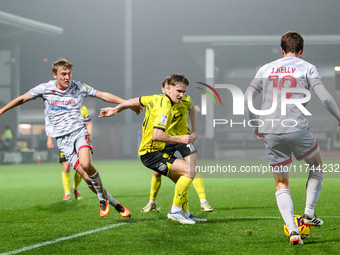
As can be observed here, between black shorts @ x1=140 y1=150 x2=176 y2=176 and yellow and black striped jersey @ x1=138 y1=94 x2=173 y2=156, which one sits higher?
yellow and black striped jersey @ x1=138 y1=94 x2=173 y2=156

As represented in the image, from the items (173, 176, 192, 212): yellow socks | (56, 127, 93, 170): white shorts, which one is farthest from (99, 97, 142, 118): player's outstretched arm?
(173, 176, 192, 212): yellow socks

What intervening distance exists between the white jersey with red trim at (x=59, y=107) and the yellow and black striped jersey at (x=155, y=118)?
3.60 ft

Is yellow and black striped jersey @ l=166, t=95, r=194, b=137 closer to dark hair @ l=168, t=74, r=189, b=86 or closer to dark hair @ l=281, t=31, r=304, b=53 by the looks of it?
dark hair @ l=168, t=74, r=189, b=86

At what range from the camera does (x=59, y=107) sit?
5.72m

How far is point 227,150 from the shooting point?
949 inches

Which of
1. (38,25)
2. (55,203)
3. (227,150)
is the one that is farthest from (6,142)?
(55,203)

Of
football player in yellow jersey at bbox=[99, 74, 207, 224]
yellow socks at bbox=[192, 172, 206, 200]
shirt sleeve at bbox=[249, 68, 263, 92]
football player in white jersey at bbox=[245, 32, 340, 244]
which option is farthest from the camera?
yellow socks at bbox=[192, 172, 206, 200]

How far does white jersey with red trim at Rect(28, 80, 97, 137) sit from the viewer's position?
18.7 ft

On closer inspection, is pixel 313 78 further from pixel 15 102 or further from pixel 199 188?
pixel 15 102

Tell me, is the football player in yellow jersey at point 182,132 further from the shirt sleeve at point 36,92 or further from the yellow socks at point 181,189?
the shirt sleeve at point 36,92

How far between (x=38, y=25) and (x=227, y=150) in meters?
15.0

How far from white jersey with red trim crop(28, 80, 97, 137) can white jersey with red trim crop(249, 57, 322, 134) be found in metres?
2.83

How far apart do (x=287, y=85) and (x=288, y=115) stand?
0.91 feet

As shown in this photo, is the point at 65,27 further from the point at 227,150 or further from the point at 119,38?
the point at 227,150
